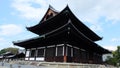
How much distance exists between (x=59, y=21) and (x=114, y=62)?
21964 millimetres

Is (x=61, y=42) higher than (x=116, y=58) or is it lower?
higher

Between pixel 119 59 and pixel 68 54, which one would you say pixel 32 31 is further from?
pixel 119 59

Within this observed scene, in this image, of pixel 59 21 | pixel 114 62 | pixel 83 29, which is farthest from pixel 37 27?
pixel 114 62

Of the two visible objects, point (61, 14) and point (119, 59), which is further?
point (119, 59)

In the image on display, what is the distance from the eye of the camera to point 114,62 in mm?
37031

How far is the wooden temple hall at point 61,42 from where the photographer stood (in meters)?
17.1

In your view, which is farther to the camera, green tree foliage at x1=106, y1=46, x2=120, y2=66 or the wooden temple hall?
green tree foliage at x1=106, y1=46, x2=120, y2=66

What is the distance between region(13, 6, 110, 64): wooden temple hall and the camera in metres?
17.1

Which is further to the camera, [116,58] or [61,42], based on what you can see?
[116,58]

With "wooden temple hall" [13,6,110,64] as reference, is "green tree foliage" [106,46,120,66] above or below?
below

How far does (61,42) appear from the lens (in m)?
18.0

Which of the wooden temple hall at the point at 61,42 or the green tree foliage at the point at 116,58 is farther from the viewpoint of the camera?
the green tree foliage at the point at 116,58

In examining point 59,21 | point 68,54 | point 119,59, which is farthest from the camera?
point 119,59

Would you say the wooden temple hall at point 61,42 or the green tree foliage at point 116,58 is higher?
the wooden temple hall at point 61,42
